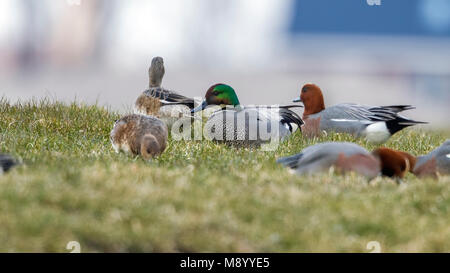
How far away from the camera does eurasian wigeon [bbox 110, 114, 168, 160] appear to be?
A: 6.72 meters

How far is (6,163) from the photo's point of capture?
5551 millimetres

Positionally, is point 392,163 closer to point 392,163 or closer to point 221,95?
point 392,163

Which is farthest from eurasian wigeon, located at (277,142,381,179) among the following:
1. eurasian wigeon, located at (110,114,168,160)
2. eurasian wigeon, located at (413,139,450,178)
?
eurasian wigeon, located at (110,114,168,160)

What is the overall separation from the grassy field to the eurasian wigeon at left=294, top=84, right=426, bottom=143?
3152 mm

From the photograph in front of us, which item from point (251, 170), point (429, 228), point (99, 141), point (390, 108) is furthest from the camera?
point (390, 108)

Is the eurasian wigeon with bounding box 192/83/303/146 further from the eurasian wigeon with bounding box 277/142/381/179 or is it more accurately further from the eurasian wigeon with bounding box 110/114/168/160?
the eurasian wigeon with bounding box 277/142/381/179

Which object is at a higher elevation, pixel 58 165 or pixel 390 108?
pixel 390 108

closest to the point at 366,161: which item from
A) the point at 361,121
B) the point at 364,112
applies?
the point at 361,121

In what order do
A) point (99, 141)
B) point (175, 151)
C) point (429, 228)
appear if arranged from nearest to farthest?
point (429, 228), point (175, 151), point (99, 141)

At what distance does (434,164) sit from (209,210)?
10.6 ft
